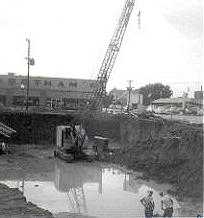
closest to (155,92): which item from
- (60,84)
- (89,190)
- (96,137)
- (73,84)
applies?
(73,84)

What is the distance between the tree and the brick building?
4760cm

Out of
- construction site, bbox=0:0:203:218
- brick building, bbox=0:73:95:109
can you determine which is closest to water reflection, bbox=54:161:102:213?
construction site, bbox=0:0:203:218

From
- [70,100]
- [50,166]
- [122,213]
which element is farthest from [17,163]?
[70,100]

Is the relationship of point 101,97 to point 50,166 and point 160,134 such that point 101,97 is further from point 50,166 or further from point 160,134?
point 50,166

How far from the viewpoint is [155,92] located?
12938 cm

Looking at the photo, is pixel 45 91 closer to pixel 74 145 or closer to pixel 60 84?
pixel 60 84

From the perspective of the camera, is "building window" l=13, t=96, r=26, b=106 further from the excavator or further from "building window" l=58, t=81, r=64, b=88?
the excavator

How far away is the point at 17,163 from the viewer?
3625 cm

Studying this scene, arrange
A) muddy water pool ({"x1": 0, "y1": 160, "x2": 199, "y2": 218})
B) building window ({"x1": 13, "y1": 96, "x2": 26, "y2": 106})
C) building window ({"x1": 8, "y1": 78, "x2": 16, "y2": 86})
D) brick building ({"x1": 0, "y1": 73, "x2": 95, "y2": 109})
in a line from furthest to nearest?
building window ({"x1": 8, "y1": 78, "x2": 16, "y2": 86})
brick building ({"x1": 0, "y1": 73, "x2": 95, "y2": 109})
building window ({"x1": 13, "y1": 96, "x2": 26, "y2": 106})
muddy water pool ({"x1": 0, "y1": 160, "x2": 199, "y2": 218})

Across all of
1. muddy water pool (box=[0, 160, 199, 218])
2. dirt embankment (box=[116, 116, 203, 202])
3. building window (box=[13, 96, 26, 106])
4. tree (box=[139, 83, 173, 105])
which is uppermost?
tree (box=[139, 83, 173, 105])

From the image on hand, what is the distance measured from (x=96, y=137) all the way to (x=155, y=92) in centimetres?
8573

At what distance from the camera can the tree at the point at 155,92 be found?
423 feet

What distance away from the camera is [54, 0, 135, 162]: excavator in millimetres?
37969

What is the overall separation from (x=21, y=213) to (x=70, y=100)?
64418mm
